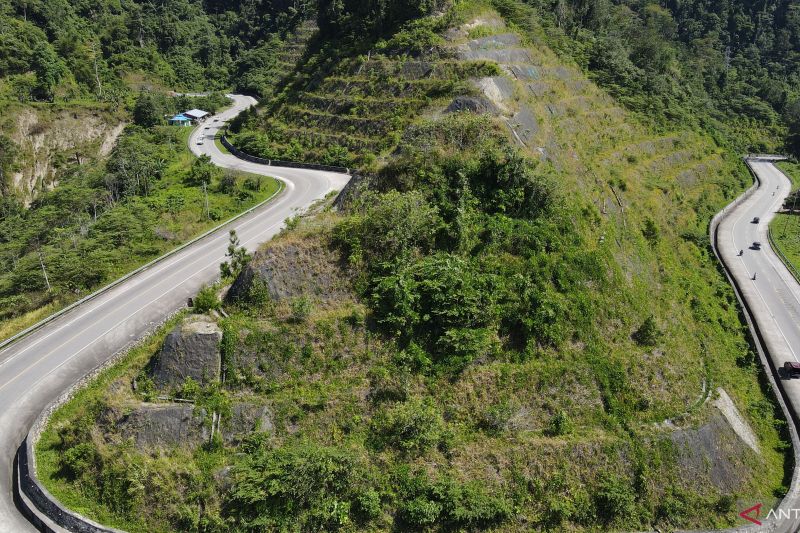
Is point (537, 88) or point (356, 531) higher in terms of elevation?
point (537, 88)

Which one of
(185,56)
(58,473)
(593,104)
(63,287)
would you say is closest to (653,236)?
(593,104)

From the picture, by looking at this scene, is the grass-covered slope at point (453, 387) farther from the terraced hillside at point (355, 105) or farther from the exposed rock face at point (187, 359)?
the terraced hillside at point (355, 105)

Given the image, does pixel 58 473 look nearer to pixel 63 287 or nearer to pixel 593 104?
pixel 63 287

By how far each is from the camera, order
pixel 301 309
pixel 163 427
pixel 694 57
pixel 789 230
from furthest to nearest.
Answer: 1. pixel 694 57
2. pixel 789 230
3. pixel 301 309
4. pixel 163 427

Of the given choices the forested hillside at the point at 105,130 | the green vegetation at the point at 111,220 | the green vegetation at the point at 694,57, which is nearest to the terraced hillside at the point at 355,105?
the green vegetation at the point at 111,220

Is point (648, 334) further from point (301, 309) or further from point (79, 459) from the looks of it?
point (79, 459)

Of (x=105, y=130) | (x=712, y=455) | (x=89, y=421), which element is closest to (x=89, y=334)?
(x=89, y=421)
